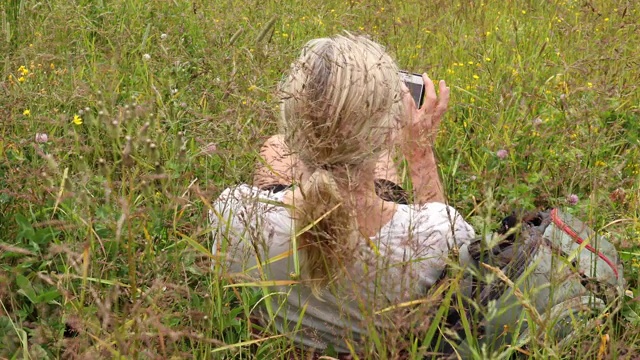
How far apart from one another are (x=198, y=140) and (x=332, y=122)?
322 millimetres

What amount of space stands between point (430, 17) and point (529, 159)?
1681 millimetres

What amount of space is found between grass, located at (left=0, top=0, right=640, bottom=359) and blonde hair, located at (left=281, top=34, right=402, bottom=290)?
0.12 m

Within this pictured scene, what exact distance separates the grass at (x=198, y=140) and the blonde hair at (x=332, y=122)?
0.39 feet

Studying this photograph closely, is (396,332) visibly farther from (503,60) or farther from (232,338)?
(503,60)

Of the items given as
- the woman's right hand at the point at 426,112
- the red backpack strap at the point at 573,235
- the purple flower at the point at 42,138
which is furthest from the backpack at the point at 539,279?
the purple flower at the point at 42,138

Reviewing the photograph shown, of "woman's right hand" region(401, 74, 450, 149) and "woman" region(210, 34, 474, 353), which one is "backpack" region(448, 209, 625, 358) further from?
"woman's right hand" region(401, 74, 450, 149)

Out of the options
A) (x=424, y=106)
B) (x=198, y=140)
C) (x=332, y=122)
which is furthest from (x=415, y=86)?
(x=198, y=140)

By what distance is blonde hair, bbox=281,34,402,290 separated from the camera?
1757 mm

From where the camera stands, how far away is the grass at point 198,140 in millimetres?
1612

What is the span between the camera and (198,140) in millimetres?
1937

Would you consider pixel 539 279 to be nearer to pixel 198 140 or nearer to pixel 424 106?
pixel 424 106

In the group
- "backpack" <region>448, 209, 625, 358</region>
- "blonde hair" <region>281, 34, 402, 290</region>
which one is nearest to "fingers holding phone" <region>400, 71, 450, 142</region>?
"blonde hair" <region>281, 34, 402, 290</region>

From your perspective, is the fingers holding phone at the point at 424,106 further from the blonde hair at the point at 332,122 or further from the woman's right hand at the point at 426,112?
the blonde hair at the point at 332,122

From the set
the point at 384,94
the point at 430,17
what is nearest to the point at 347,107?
the point at 384,94
